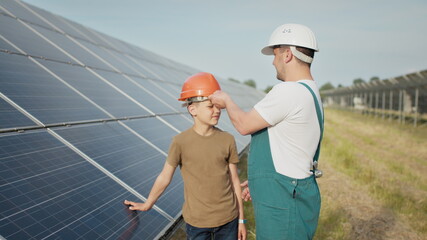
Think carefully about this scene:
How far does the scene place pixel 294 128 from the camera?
2.70 m

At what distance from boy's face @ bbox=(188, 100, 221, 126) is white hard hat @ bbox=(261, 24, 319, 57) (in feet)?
2.46

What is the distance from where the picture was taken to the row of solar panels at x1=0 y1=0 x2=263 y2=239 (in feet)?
8.46

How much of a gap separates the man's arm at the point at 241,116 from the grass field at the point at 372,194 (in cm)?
284

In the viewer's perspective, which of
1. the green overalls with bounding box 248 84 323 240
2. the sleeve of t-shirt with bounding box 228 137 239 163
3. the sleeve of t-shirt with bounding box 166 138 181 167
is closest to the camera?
the green overalls with bounding box 248 84 323 240

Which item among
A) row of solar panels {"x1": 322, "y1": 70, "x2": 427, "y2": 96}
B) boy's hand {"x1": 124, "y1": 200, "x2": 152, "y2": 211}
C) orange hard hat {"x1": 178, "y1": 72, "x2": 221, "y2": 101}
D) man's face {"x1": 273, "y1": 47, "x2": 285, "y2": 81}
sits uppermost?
man's face {"x1": 273, "y1": 47, "x2": 285, "y2": 81}

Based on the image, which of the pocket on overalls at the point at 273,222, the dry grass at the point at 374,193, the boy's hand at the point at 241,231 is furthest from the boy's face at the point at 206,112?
the dry grass at the point at 374,193

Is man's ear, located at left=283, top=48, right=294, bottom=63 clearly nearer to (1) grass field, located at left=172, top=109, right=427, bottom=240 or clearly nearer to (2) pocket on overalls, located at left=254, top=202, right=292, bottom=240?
(2) pocket on overalls, located at left=254, top=202, right=292, bottom=240

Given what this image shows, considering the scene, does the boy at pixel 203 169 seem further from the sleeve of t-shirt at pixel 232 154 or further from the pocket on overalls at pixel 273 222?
Result: the pocket on overalls at pixel 273 222

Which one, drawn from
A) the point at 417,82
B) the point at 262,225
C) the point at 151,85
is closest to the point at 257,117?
the point at 262,225

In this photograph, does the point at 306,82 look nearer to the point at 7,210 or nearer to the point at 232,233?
the point at 232,233

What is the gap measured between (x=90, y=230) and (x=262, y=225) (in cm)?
142

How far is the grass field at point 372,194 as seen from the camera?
5816 millimetres

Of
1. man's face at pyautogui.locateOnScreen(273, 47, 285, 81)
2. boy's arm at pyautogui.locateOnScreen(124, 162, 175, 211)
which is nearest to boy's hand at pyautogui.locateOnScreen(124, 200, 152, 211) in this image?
boy's arm at pyautogui.locateOnScreen(124, 162, 175, 211)

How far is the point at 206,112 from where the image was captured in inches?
115
